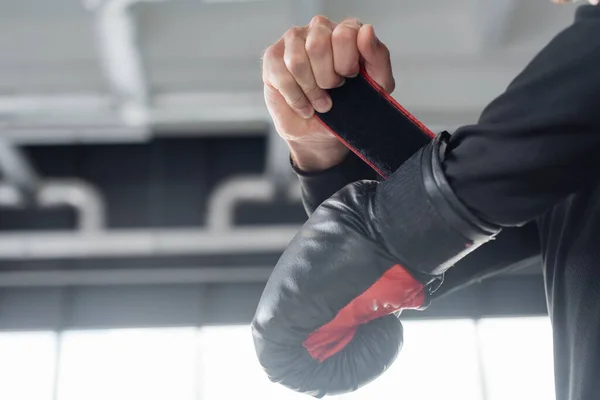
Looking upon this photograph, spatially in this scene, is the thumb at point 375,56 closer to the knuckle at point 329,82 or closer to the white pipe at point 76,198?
the knuckle at point 329,82

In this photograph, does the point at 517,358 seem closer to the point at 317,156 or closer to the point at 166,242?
the point at 166,242

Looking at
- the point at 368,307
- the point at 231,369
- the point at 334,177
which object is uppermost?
the point at 231,369

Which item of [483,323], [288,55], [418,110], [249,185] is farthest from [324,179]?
[483,323]

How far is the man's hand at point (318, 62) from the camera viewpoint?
667 mm

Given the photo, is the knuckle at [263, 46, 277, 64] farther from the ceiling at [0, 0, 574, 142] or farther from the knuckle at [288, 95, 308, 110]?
the ceiling at [0, 0, 574, 142]

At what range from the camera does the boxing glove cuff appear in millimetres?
569

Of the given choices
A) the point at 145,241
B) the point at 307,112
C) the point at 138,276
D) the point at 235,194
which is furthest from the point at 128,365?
the point at 307,112

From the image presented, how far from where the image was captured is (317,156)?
854mm

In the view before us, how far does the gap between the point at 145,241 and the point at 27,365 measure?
89cm

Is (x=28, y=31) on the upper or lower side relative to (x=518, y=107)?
upper

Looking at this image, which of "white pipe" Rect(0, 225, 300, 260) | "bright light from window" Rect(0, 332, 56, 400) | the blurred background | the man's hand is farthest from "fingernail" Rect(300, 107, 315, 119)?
"bright light from window" Rect(0, 332, 56, 400)

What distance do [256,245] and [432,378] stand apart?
111cm

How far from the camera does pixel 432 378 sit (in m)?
3.39

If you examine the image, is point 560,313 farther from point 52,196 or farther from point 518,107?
point 52,196
